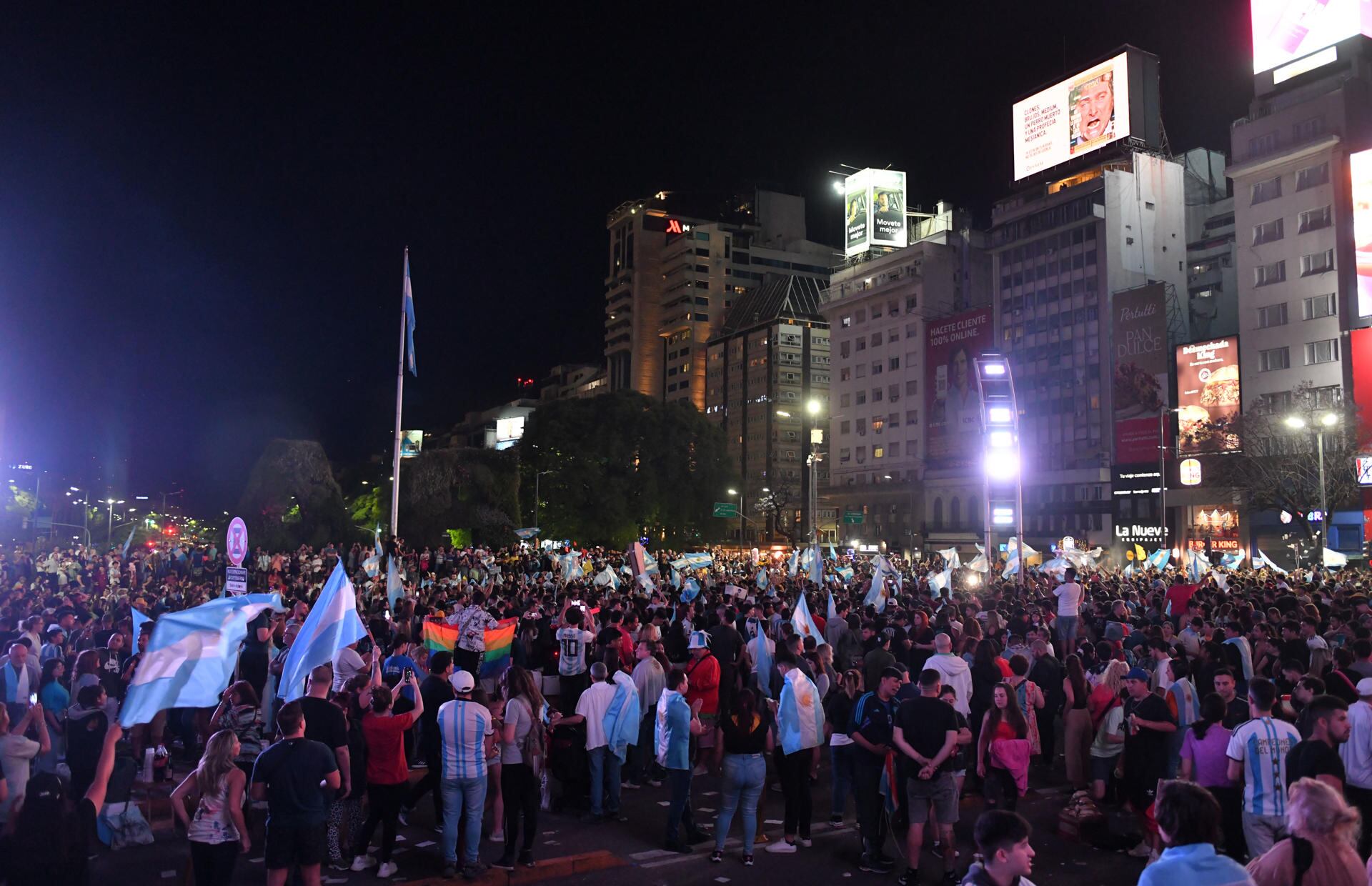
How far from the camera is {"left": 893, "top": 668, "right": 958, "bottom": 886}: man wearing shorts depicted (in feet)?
26.2

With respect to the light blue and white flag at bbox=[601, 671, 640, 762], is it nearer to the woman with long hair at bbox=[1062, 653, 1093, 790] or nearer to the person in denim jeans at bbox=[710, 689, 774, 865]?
the person in denim jeans at bbox=[710, 689, 774, 865]

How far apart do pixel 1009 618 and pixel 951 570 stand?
16311mm

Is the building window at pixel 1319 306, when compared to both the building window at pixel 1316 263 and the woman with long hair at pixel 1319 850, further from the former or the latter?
the woman with long hair at pixel 1319 850

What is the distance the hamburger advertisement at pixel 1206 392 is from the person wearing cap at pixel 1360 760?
180ft

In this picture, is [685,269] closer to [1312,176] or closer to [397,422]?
[1312,176]

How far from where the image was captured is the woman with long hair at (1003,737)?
349 inches

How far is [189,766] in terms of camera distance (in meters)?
11.8

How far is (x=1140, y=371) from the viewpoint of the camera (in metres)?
64.8

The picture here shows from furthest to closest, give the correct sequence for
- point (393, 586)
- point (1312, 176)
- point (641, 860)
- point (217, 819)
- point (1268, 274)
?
point (1268, 274), point (1312, 176), point (393, 586), point (641, 860), point (217, 819)

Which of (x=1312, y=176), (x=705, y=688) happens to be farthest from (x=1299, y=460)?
(x=705, y=688)

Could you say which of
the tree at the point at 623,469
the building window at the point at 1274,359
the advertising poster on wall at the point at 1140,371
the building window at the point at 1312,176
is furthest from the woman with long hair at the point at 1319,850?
the advertising poster on wall at the point at 1140,371

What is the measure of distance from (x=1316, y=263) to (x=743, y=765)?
60739 millimetres

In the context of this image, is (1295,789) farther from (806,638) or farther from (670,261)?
(670,261)

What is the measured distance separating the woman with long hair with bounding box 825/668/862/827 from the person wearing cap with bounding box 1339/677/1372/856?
3.78 meters
